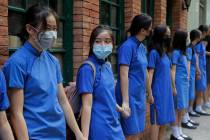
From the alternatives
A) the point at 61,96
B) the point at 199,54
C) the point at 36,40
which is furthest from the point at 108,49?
the point at 199,54

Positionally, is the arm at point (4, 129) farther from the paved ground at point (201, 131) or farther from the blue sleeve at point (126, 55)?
the paved ground at point (201, 131)

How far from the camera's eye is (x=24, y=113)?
A: 254 cm

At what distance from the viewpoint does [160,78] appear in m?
5.21

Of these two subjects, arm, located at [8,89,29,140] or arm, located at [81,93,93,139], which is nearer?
arm, located at [8,89,29,140]

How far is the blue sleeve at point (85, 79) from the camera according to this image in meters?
3.25

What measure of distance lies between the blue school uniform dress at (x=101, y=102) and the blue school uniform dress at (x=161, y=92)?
1.79 meters

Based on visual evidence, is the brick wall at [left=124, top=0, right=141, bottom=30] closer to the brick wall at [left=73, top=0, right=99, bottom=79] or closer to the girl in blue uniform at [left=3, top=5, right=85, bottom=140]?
the brick wall at [left=73, top=0, right=99, bottom=79]

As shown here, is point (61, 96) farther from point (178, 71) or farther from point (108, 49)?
point (178, 71)

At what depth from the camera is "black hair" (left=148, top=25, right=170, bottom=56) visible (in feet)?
16.6

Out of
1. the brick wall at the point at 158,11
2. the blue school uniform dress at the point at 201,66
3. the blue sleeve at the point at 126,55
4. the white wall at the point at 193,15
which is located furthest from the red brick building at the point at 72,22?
the white wall at the point at 193,15

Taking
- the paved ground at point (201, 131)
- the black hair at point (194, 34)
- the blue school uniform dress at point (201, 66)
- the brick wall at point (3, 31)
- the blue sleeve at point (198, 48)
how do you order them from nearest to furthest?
the brick wall at point (3, 31), the paved ground at point (201, 131), the black hair at point (194, 34), the blue sleeve at point (198, 48), the blue school uniform dress at point (201, 66)

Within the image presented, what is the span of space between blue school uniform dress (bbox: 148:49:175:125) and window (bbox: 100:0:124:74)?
0.71 meters

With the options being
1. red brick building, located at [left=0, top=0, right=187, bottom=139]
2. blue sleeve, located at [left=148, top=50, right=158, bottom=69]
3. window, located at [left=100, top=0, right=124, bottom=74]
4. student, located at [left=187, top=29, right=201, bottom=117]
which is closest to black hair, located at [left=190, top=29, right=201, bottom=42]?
student, located at [left=187, top=29, right=201, bottom=117]

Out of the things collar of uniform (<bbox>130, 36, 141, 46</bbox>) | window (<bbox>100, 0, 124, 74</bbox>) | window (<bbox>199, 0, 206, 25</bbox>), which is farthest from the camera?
window (<bbox>199, 0, 206, 25</bbox>)
